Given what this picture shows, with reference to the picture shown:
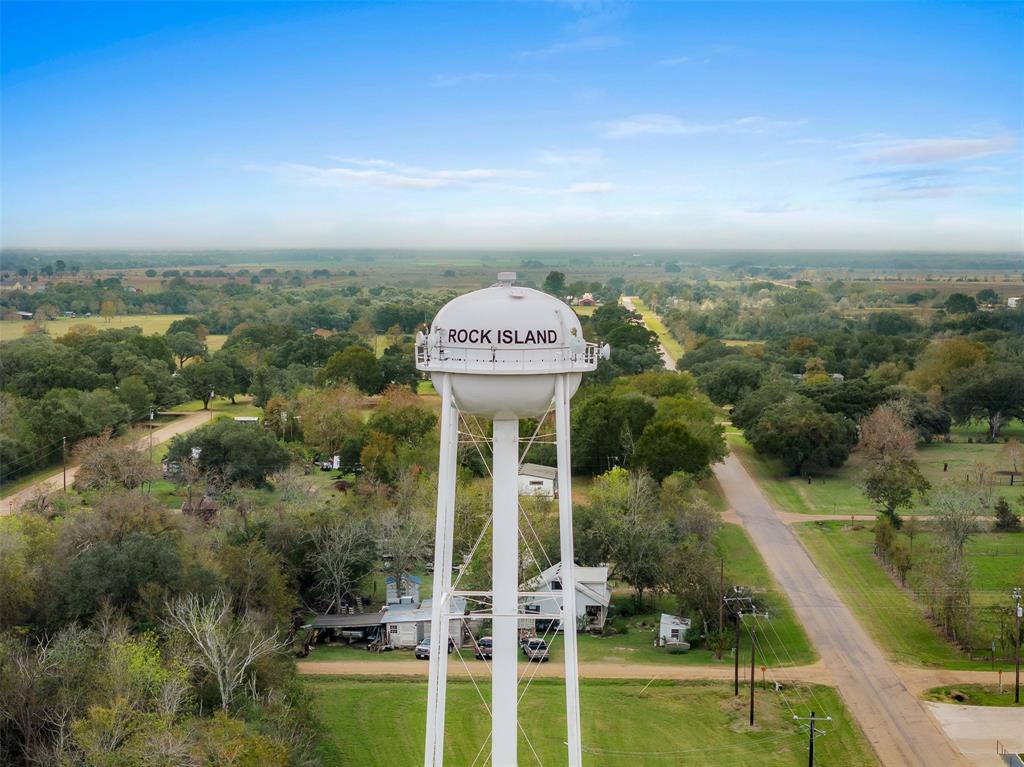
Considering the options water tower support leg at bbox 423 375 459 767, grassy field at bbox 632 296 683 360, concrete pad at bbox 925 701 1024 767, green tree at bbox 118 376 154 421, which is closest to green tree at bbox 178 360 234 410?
green tree at bbox 118 376 154 421

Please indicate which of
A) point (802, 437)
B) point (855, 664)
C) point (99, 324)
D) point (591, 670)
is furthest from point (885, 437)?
point (99, 324)

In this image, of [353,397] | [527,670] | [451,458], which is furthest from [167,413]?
[451,458]

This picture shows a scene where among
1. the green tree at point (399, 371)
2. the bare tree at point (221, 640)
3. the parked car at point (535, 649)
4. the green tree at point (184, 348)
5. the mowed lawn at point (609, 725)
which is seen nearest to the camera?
the bare tree at point (221, 640)

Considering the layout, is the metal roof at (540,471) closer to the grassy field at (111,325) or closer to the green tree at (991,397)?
the green tree at (991,397)

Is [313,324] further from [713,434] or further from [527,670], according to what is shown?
[527,670]

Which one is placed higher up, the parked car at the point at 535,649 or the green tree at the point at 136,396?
the green tree at the point at 136,396

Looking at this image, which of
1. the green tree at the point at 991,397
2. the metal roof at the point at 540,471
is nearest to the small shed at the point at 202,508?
the metal roof at the point at 540,471
